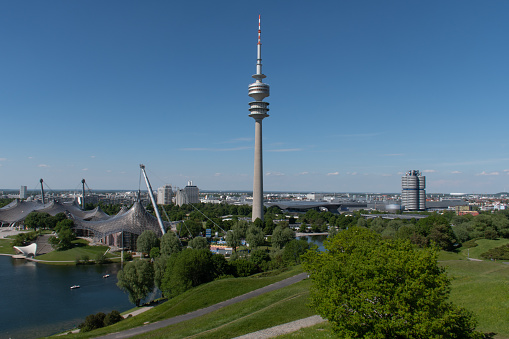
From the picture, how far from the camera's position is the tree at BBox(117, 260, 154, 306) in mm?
34281

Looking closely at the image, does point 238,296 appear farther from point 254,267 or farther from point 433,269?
point 433,269

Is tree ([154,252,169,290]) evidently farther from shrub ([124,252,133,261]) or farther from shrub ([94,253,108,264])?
shrub ([94,253,108,264])

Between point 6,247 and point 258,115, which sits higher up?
point 258,115

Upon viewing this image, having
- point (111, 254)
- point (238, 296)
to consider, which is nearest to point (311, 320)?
point (238, 296)

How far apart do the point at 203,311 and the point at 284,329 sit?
427 inches

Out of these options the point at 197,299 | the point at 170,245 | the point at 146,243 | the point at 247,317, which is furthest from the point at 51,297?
the point at 247,317

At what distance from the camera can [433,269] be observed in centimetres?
1373

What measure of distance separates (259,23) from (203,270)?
74.6 m

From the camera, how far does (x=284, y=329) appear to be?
19000 mm

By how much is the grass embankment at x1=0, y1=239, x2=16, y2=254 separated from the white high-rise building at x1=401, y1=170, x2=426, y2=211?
138823 millimetres

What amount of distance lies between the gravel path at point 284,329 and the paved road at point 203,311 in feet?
29.2

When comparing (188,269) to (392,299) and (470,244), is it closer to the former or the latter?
(392,299)

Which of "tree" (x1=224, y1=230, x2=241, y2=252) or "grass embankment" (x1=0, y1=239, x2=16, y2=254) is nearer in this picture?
"tree" (x1=224, y1=230, x2=241, y2=252)

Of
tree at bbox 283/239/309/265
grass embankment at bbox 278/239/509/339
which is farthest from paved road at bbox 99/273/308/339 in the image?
grass embankment at bbox 278/239/509/339
